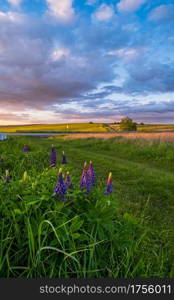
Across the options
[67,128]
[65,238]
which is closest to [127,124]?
[67,128]

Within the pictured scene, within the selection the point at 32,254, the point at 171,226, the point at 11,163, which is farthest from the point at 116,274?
the point at 11,163

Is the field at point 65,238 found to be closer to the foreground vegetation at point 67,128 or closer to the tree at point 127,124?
the foreground vegetation at point 67,128

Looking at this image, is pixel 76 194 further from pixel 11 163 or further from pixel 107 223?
pixel 11 163

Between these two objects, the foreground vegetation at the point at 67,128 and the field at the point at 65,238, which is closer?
the field at the point at 65,238

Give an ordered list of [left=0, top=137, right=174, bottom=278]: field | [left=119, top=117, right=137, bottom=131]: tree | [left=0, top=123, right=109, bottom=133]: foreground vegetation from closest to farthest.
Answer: [left=0, top=137, right=174, bottom=278]: field, [left=119, top=117, right=137, bottom=131]: tree, [left=0, top=123, right=109, bottom=133]: foreground vegetation

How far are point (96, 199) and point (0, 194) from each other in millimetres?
1073

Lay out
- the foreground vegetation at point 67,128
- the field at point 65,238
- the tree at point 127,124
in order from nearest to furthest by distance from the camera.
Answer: the field at point 65,238, the tree at point 127,124, the foreground vegetation at point 67,128

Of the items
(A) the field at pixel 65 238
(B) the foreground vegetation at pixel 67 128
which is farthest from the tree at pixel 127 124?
(A) the field at pixel 65 238

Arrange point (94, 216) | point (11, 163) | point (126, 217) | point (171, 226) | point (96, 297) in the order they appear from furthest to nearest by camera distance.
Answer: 1. point (11, 163)
2. point (171, 226)
3. point (126, 217)
4. point (94, 216)
5. point (96, 297)

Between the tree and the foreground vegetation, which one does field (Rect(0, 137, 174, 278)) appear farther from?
the tree

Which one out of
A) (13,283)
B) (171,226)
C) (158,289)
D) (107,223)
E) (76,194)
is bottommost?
(171,226)

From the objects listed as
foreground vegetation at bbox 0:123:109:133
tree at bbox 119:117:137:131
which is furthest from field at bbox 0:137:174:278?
tree at bbox 119:117:137:131

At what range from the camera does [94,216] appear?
216cm

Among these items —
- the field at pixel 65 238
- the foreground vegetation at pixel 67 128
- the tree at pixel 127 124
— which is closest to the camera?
the field at pixel 65 238
